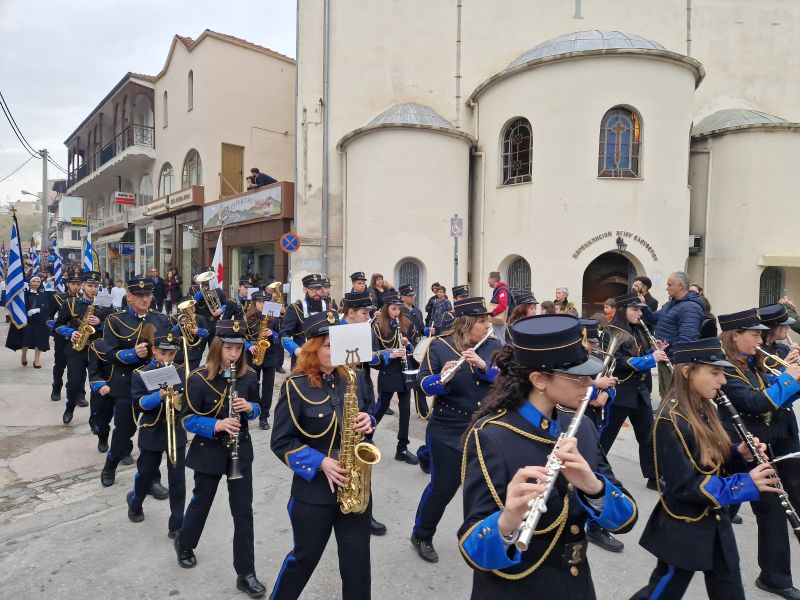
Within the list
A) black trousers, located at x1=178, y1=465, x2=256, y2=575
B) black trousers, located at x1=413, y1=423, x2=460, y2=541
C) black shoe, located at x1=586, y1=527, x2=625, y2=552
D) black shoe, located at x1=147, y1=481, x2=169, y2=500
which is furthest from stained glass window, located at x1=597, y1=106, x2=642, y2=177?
black trousers, located at x1=178, y1=465, x2=256, y2=575

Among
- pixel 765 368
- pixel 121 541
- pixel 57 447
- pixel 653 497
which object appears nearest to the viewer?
pixel 765 368

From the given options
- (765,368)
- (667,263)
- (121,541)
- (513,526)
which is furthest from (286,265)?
(513,526)

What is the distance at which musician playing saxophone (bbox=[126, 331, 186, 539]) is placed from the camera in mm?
4734

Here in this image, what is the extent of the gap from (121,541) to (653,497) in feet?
17.4

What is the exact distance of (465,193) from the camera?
58.4 feet

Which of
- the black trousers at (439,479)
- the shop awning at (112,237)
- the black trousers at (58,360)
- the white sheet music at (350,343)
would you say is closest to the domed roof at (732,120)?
the black trousers at (439,479)

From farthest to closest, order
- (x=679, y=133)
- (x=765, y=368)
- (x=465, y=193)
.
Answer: (x=465, y=193)
(x=679, y=133)
(x=765, y=368)

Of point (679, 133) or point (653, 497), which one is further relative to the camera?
point (679, 133)

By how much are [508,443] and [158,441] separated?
3.98 m

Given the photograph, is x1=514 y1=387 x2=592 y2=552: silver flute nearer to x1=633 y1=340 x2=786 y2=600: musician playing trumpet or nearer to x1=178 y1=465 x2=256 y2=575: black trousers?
x1=633 y1=340 x2=786 y2=600: musician playing trumpet

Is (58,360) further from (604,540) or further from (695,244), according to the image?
(695,244)

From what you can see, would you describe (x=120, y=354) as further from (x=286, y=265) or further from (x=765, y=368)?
(x=286, y=265)

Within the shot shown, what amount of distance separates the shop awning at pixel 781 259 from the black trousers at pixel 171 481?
17004 mm

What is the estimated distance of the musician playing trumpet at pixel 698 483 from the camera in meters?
2.87
